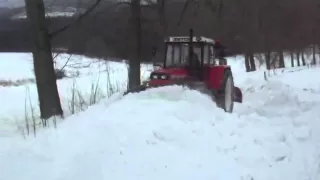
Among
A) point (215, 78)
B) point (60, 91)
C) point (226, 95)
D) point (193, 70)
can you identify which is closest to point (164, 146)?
point (193, 70)

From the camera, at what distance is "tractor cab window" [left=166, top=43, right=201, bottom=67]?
12.6 m

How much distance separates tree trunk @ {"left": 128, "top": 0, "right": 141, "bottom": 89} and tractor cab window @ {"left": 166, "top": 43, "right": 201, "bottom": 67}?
407cm

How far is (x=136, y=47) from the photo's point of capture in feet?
55.6

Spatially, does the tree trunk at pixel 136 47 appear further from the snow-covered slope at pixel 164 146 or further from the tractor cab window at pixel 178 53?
the snow-covered slope at pixel 164 146

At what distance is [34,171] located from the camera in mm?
5984

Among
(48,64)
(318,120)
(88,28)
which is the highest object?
(88,28)

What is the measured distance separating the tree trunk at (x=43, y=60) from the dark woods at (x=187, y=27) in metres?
0.97

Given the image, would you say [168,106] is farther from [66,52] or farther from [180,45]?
[66,52]

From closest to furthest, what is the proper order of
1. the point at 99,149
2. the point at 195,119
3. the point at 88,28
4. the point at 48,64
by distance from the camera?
the point at 99,149 < the point at 195,119 < the point at 48,64 < the point at 88,28

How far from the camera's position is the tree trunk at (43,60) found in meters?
12.0

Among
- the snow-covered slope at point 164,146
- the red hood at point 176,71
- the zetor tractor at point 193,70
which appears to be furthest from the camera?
the red hood at point 176,71

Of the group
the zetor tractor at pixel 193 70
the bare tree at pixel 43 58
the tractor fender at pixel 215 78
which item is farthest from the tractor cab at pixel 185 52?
the bare tree at pixel 43 58

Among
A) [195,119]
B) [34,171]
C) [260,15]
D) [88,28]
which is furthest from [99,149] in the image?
[260,15]

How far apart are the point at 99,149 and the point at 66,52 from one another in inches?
393
